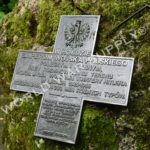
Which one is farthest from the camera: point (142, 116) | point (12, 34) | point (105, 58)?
point (12, 34)

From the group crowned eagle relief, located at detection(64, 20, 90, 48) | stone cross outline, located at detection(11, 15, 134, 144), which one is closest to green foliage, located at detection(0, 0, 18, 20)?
stone cross outline, located at detection(11, 15, 134, 144)

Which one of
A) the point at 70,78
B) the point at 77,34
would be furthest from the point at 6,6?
the point at 70,78

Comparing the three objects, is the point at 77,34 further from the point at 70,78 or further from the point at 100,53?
the point at 70,78

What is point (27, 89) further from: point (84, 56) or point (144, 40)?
point (144, 40)

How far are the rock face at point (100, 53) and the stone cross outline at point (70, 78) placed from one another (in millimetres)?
86

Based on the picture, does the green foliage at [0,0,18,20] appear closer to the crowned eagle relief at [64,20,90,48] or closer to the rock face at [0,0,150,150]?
the rock face at [0,0,150,150]

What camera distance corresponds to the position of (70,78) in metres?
4.01

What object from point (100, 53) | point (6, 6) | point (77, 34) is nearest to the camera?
point (100, 53)

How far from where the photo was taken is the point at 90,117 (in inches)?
148

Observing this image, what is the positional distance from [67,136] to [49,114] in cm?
33

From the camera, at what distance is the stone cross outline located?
12.2 ft

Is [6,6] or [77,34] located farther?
[6,6]

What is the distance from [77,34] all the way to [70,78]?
1.59ft

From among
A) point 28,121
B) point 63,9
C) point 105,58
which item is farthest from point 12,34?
point 105,58
